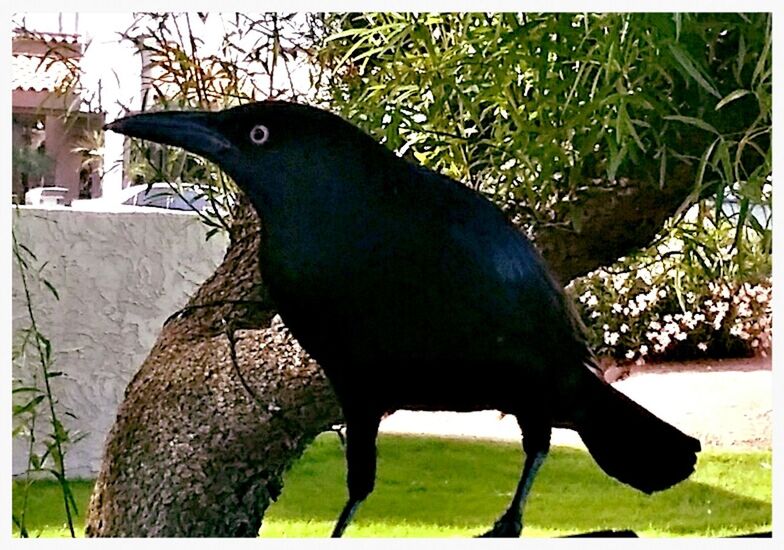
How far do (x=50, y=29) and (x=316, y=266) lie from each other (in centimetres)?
50

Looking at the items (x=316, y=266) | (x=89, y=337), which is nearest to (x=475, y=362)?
(x=316, y=266)

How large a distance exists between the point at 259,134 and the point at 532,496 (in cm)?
57

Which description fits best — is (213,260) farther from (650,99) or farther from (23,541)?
(650,99)

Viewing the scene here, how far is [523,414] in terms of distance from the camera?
45.6 inches

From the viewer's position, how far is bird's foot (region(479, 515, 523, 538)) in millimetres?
1179

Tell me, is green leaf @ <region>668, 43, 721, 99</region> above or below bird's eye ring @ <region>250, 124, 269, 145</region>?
above

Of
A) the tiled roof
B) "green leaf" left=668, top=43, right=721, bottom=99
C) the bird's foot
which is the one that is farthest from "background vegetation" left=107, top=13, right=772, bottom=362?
the bird's foot

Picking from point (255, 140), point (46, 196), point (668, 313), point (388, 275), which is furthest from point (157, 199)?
point (668, 313)

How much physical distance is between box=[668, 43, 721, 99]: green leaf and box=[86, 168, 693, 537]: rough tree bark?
0.72ft

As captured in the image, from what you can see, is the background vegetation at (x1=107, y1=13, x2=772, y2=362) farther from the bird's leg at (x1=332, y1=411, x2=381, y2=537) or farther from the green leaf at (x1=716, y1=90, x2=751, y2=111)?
the bird's leg at (x1=332, y1=411, x2=381, y2=537)

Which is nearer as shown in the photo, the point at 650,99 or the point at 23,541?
the point at 650,99

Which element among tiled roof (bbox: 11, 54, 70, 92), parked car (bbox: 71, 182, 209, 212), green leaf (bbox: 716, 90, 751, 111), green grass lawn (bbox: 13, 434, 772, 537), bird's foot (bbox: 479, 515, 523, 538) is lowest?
bird's foot (bbox: 479, 515, 523, 538)

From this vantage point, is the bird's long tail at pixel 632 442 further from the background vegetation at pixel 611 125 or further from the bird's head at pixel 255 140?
the bird's head at pixel 255 140

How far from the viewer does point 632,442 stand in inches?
46.5
